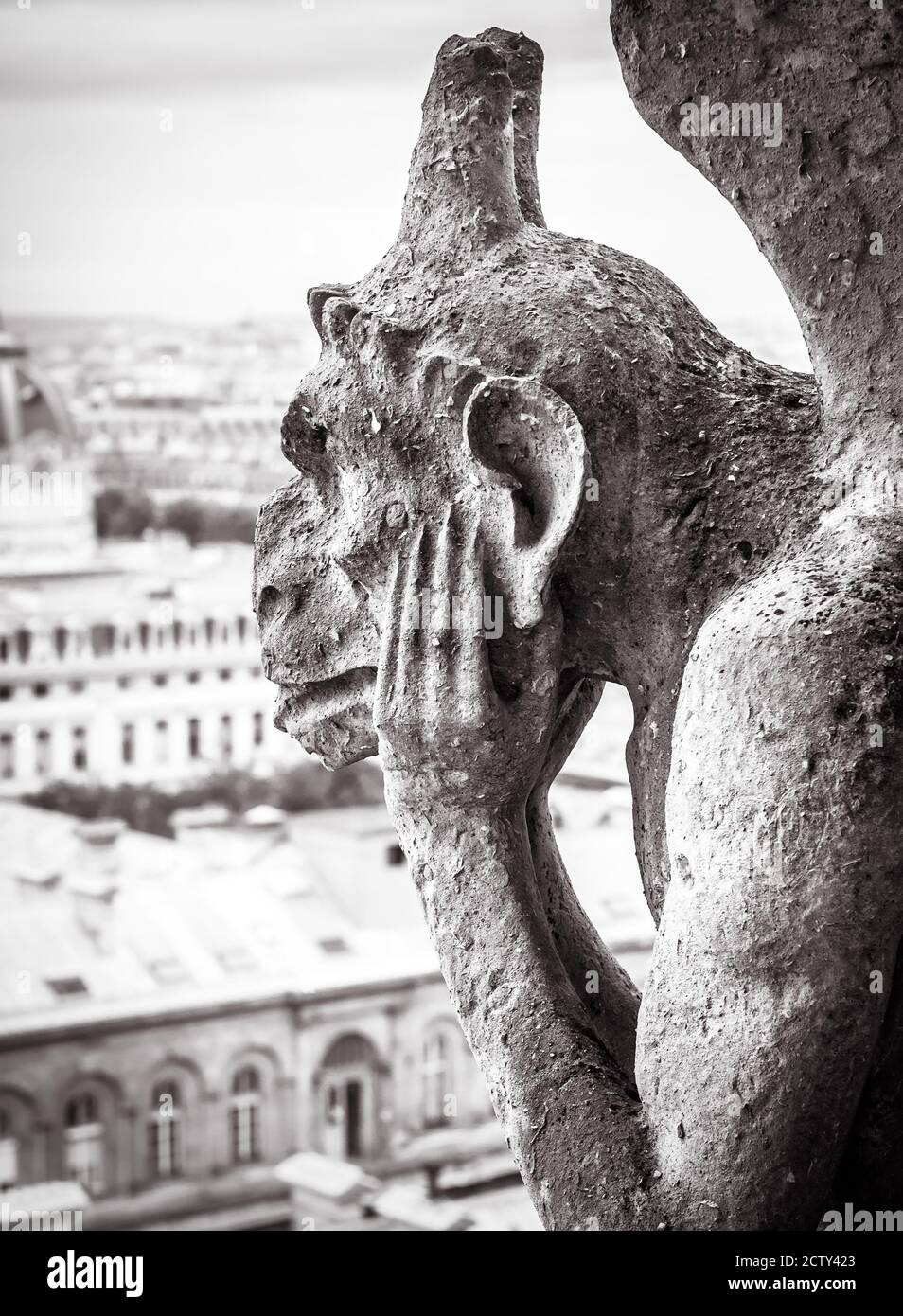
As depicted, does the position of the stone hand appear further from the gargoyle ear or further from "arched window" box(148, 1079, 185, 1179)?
"arched window" box(148, 1079, 185, 1179)

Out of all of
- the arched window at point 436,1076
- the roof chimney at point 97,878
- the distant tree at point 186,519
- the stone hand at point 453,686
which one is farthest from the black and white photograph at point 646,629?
the distant tree at point 186,519

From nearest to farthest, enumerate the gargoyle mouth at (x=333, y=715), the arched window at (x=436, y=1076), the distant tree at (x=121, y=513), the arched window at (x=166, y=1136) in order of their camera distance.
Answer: the gargoyle mouth at (x=333, y=715)
the arched window at (x=166, y=1136)
the arched window at (x=436, y=1076)
the distant tree at (x=121, y=513)

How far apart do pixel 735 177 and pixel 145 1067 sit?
14795 mm

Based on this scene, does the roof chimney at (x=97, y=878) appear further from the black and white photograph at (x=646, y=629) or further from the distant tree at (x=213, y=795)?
the black and white photograph at (x=646, y=629)

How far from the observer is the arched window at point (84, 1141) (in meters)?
15.3

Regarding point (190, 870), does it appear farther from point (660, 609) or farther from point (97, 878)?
point (660, 609)

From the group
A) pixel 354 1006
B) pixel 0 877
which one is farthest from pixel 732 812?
pixel 0 877

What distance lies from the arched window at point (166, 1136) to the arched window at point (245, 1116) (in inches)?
18.4

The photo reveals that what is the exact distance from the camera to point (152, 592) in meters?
19.9

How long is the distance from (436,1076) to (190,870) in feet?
11.0

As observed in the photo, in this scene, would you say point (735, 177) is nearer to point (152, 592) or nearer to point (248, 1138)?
point (248, 1138)

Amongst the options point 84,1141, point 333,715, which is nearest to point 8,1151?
point 84,1141

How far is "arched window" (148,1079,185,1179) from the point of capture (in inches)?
602

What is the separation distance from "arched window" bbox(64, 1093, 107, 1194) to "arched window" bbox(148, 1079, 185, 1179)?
0.44 metres
